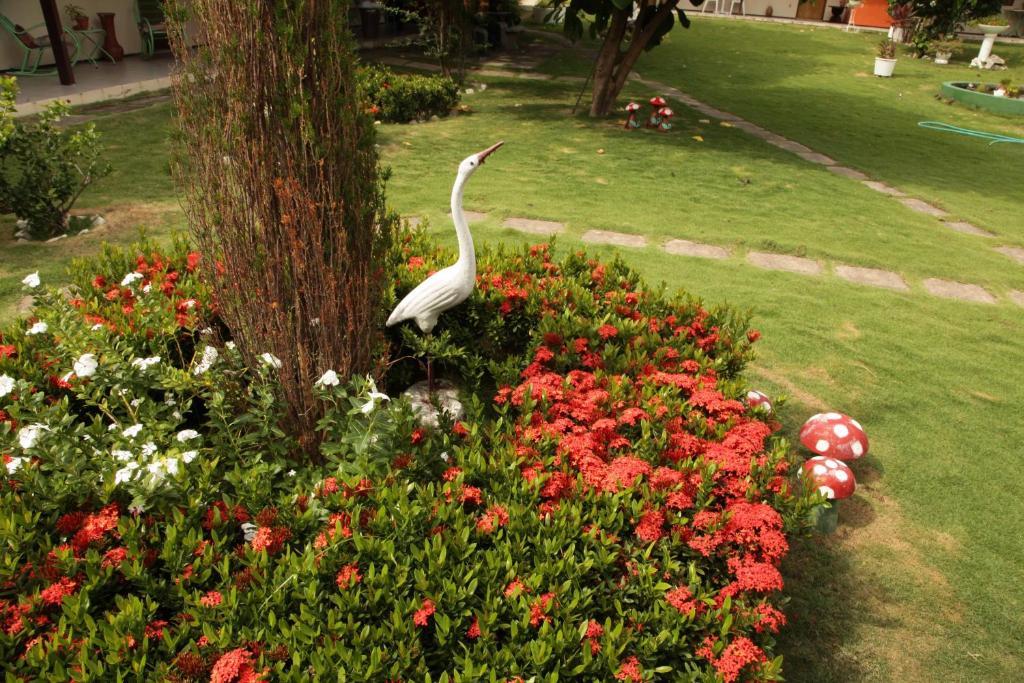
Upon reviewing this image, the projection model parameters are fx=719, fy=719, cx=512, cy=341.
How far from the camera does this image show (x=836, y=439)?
14.1 feet

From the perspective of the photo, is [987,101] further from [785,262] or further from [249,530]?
[249,530]

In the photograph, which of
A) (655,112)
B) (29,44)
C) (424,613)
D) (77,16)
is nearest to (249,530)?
(424,613)

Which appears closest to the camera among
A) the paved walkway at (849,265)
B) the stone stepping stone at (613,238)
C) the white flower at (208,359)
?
the white flower at (208,359)

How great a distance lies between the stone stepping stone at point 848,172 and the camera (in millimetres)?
11055

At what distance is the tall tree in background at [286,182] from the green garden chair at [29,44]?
12.1 m

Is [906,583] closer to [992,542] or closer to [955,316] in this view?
[992,542]

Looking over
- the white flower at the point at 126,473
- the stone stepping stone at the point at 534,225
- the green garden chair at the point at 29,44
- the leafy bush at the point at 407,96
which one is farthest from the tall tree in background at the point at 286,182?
the green garden chair at the point at 29,44

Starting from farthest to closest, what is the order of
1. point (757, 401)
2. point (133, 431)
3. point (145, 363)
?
point (757, 401), point (145, 363), point (133, 431)

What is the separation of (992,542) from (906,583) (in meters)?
0.73

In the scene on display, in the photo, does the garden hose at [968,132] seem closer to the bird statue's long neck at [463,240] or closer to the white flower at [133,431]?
the bird statue's long neck at [463,240]

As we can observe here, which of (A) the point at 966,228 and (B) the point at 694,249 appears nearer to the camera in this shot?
(B) the point at 694,249

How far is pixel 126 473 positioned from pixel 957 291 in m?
7.53

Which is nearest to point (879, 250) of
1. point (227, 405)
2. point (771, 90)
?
point (227, 405)

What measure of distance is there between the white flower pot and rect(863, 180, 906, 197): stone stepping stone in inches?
427
